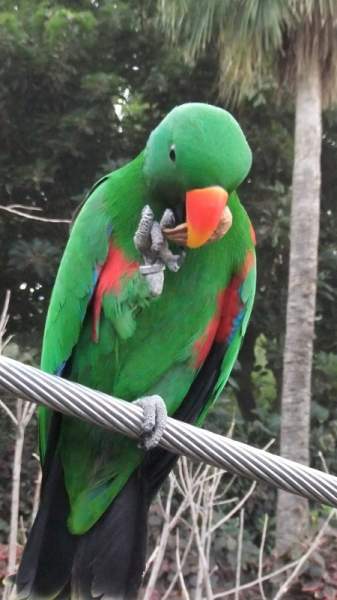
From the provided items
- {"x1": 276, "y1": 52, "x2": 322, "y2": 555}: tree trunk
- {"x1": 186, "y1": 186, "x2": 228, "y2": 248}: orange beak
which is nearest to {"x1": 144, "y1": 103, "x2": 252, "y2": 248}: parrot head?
{"x1": 186, "y1": 186, "x2": 228, "y2": 248}: orange beak

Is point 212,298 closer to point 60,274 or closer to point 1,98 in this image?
point 60,274

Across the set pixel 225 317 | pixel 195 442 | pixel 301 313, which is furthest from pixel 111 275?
pixel 301 313

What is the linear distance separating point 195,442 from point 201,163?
28.7 inches

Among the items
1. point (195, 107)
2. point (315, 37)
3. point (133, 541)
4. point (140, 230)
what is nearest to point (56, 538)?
point (133, 541)

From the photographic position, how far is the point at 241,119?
28.5 feet

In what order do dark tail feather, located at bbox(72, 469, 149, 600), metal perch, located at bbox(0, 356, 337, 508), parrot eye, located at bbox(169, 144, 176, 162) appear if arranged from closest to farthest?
metal perch, located at bbox(0, 356, 337, 508)
parrot eye, located at bbox(169, 144, 176, 162)
dark tail feather, located at bbox(72, 469, 149, 600)

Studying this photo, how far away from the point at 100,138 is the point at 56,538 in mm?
6509

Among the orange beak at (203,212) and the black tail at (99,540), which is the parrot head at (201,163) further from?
the black tail at (99,540)

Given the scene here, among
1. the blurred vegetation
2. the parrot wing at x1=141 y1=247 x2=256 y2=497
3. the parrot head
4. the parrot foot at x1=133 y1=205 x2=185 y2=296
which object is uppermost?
the blurred vegetation

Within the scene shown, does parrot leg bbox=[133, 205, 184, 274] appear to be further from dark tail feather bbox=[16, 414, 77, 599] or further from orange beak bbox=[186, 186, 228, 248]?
dark tail feather bbox=[16, 414, 77, 599]

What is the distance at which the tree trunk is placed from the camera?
20.7 feet

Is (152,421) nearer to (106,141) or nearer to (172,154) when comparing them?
(172,154)

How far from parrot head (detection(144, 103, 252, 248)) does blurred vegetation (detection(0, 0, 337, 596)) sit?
5918 mm

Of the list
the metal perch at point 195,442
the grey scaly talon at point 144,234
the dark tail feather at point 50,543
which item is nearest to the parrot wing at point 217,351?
the dark tail feather at point 50,543
